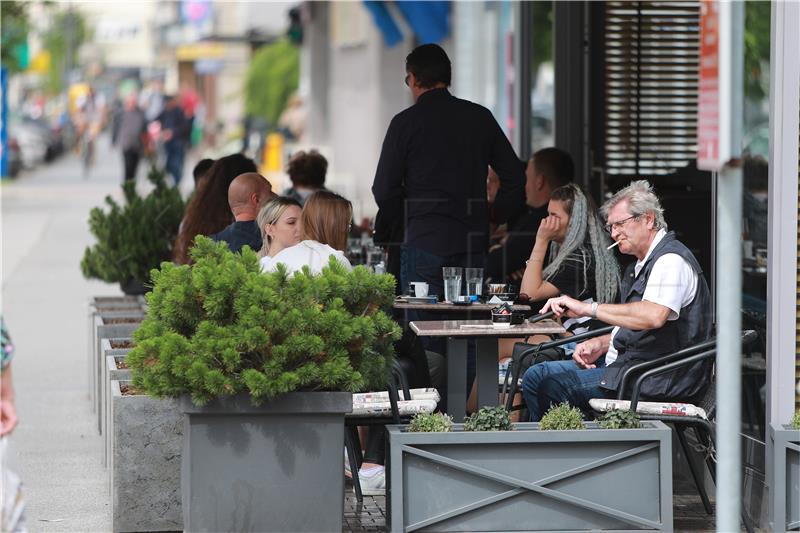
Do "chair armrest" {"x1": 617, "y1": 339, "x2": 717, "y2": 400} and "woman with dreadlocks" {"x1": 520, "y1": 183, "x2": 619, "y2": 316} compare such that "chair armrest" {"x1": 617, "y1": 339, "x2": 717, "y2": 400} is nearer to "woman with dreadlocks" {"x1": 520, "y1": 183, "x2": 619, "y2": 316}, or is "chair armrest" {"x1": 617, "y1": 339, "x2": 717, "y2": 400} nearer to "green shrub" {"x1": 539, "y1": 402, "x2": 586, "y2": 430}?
"green shrub" {"x1": 539, "y1": 402, "x2": 586, "y2": 430}

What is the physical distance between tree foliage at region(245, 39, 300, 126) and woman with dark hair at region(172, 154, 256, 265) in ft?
104

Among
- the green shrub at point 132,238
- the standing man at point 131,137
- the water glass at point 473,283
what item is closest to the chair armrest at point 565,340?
the water glass at point 473,283

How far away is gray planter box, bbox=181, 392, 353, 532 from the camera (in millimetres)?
5184

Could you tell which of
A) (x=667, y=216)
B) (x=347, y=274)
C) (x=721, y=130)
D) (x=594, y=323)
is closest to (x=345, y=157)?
(x=667, y=216)

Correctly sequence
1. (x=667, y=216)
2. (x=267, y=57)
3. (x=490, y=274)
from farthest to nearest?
(x=267, y=57), (x=667, y=216), (x=490, y=274)

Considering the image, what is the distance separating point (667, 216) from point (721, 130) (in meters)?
5.56

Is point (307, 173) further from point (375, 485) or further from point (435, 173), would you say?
point (375, 485)

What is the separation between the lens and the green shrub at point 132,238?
9.15 meters

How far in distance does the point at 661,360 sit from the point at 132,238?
14.1 ft

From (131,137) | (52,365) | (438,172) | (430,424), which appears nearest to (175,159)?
(131,137)

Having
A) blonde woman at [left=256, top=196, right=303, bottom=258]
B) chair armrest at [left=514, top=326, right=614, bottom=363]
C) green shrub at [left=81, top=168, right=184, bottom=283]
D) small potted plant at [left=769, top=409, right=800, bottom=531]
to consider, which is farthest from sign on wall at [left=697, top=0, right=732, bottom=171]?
green shrub at [left=81, top=168, right=184, bottom=283]

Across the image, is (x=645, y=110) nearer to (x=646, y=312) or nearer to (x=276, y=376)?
(x=646, y=312)

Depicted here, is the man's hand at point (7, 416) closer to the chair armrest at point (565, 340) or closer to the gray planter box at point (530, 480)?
the gray planter box at point (530, 480)

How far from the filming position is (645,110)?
11.8 meters
